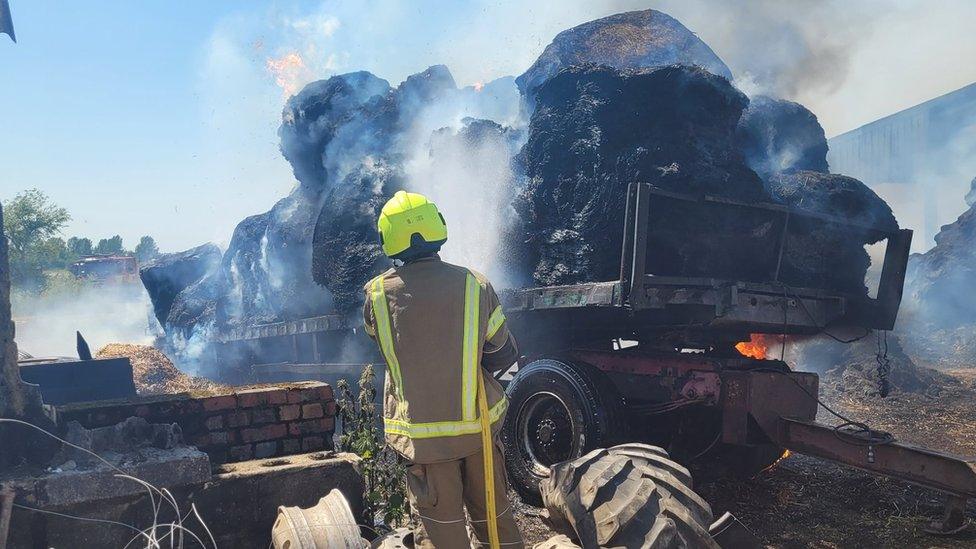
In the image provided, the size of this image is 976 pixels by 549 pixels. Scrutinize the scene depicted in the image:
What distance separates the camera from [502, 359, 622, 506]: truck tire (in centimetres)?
532

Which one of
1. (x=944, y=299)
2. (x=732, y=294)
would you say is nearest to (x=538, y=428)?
(x=732, y=294)

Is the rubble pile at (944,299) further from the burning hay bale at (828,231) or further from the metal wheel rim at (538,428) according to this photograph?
the metal wheel rim at (538,428)

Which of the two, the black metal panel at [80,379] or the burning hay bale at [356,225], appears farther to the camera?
the burning hay bale at [356,225]

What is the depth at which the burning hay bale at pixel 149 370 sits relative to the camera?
9.48 metres

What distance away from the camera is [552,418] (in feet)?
18.7

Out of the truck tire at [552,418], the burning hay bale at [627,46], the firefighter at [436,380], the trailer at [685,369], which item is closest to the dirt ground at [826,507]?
the trailer at [685,369]

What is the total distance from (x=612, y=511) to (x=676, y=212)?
2.78 m

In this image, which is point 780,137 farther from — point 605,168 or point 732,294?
point 732,294

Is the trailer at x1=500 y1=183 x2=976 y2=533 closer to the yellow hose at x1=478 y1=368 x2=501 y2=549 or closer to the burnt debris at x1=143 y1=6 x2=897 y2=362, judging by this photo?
the burnt debris at x1=143 y1=6 x2=897 y2=362

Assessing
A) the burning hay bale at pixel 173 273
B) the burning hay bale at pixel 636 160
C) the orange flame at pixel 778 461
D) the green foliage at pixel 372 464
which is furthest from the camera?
the burning hay bale at pixel 173 273

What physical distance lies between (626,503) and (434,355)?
118 cm

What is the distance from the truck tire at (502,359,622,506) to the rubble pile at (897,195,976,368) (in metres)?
13.6

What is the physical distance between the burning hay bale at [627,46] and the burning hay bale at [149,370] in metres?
6.26

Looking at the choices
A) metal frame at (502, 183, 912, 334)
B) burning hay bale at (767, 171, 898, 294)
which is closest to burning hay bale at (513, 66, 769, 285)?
metal frame at (502, 183, 912, 334)
